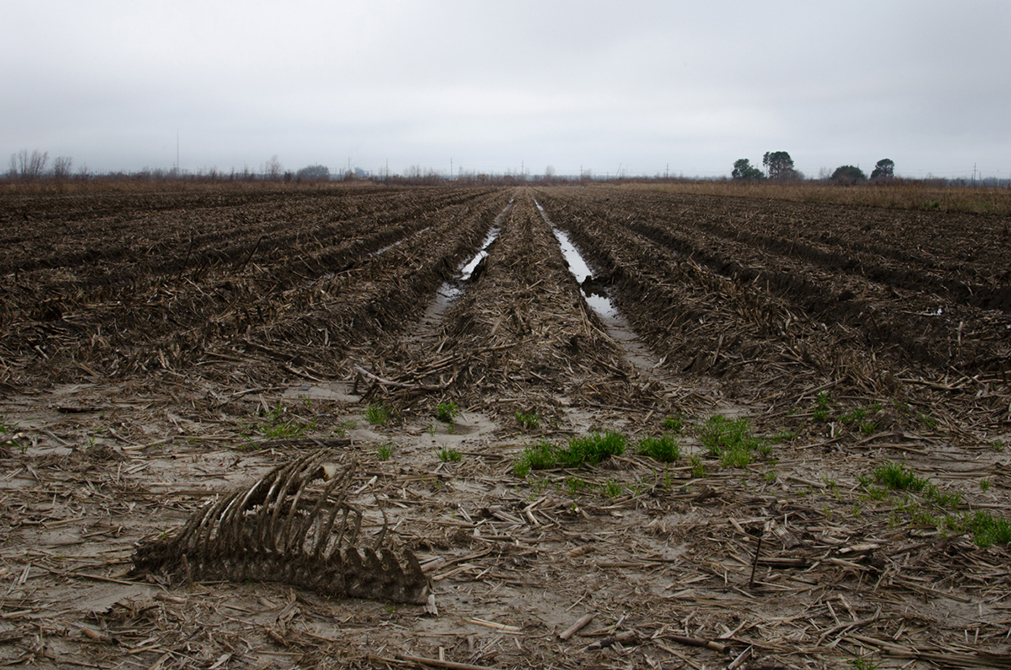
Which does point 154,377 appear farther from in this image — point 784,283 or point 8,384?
point 784,283

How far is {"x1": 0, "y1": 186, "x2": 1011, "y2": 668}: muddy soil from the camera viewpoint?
2.71m

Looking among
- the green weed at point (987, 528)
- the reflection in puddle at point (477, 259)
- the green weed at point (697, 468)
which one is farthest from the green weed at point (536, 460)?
the reflection in puddle at point (477, 259)

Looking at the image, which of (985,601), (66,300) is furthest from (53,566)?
(66,300)

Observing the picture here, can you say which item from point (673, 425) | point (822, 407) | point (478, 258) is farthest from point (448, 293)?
point (822, 407)

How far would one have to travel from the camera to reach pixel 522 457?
471 centimetres

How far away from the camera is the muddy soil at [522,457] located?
271 cm

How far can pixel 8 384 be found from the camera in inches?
227

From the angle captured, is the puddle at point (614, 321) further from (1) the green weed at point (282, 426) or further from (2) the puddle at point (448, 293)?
(1) the green weed at point (282, 426)

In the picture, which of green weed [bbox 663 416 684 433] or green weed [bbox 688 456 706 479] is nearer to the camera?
green weed [bbox 688 456 706 479]

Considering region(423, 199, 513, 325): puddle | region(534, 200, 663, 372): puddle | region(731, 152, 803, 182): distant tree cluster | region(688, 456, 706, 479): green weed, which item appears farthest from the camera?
region(731, 152, 803, 182): distant tree cluster

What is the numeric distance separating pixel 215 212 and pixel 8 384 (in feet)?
64.8

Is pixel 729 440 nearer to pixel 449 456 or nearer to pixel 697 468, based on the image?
pixel 697 468

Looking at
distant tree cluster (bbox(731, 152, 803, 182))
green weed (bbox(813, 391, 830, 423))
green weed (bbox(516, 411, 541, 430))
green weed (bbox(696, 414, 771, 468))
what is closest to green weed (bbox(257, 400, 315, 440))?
green weed (bbox(516, 411, 541, 430))

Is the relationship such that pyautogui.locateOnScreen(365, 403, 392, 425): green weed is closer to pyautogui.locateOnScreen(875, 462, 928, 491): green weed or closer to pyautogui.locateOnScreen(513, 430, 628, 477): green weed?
pyautogui.locateOnScreen(513, 430, 628, 477): green weed
